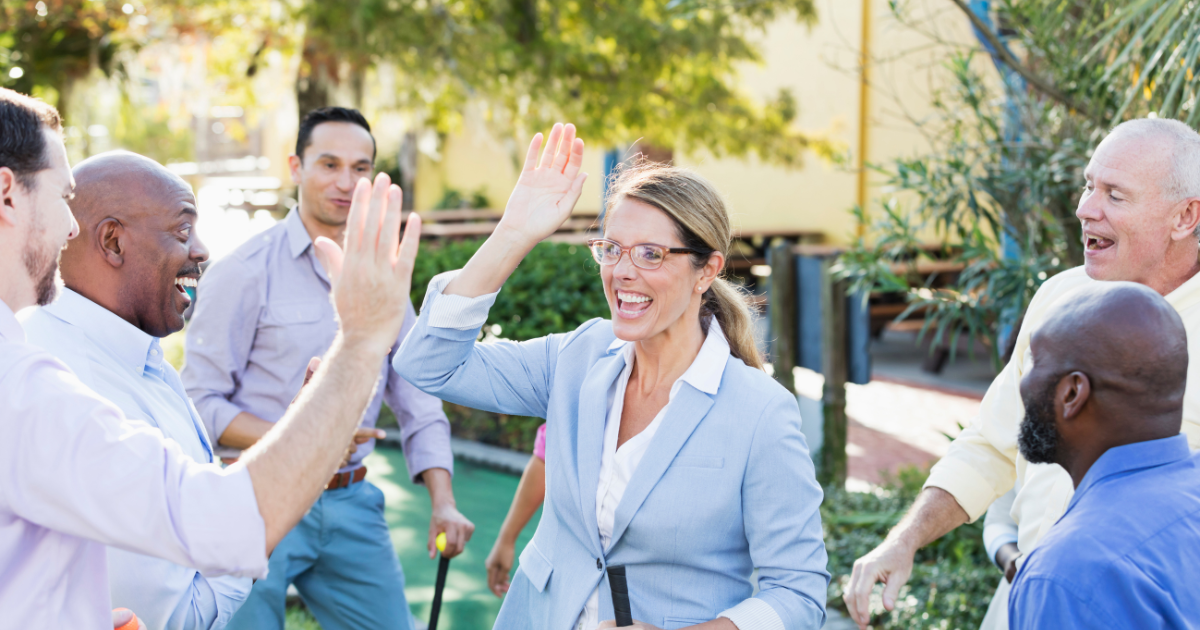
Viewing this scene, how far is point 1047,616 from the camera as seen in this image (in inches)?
56.2

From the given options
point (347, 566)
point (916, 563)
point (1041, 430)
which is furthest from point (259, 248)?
point (916, 563)

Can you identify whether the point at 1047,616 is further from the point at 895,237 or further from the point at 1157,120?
the point at 895,237

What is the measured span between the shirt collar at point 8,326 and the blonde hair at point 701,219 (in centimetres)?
141

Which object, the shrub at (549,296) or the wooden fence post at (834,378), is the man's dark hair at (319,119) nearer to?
the shrub at (549,296)

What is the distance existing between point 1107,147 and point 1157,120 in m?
0.14

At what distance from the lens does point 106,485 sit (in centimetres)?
137

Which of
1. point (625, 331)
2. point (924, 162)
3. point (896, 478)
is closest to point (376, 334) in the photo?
point (625, 331)

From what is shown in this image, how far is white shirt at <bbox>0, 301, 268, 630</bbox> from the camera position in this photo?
1.37 m

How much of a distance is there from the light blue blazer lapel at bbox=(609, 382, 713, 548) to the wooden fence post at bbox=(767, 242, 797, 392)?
4.38m

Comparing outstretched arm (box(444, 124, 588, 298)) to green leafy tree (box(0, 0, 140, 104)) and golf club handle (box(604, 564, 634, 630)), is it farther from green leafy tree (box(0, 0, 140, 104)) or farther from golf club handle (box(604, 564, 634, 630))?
green leafy tree (box(0, 0, 140, 104))

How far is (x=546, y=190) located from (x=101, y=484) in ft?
4.41

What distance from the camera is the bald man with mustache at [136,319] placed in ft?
6.84

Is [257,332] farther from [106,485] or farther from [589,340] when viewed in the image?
[106,485]

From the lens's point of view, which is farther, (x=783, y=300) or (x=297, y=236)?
(x=783, y=300)
